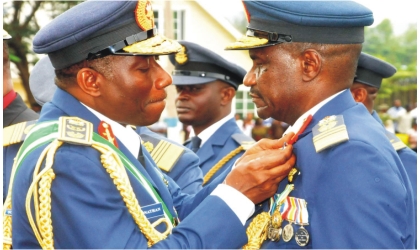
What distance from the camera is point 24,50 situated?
41.7ft

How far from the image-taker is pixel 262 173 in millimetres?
2682

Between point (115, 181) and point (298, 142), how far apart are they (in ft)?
2.72

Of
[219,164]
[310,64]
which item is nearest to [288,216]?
[310,64]

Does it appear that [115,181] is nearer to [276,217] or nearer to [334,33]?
[276,217]

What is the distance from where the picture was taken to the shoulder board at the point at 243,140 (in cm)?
542

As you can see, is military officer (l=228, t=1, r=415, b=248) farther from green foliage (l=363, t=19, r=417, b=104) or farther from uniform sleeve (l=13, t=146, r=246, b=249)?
green foliage (l=363, t=19, r=417, b=104)

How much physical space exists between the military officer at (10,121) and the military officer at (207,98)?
1934mm

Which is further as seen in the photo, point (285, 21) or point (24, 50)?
point (24, 50)

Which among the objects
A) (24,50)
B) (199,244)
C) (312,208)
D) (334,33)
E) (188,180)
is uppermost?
(334,33)

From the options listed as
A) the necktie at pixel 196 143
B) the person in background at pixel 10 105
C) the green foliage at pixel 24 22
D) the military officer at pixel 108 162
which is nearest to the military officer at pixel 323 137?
the military officer at pixel 108 162

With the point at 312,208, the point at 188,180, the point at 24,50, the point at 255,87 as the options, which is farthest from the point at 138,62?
the point at 24,50

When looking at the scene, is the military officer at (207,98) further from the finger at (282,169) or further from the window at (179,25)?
the window at (179,25)

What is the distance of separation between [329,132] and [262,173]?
337 millimetres

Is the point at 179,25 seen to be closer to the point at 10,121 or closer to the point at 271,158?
the point at 10,121
